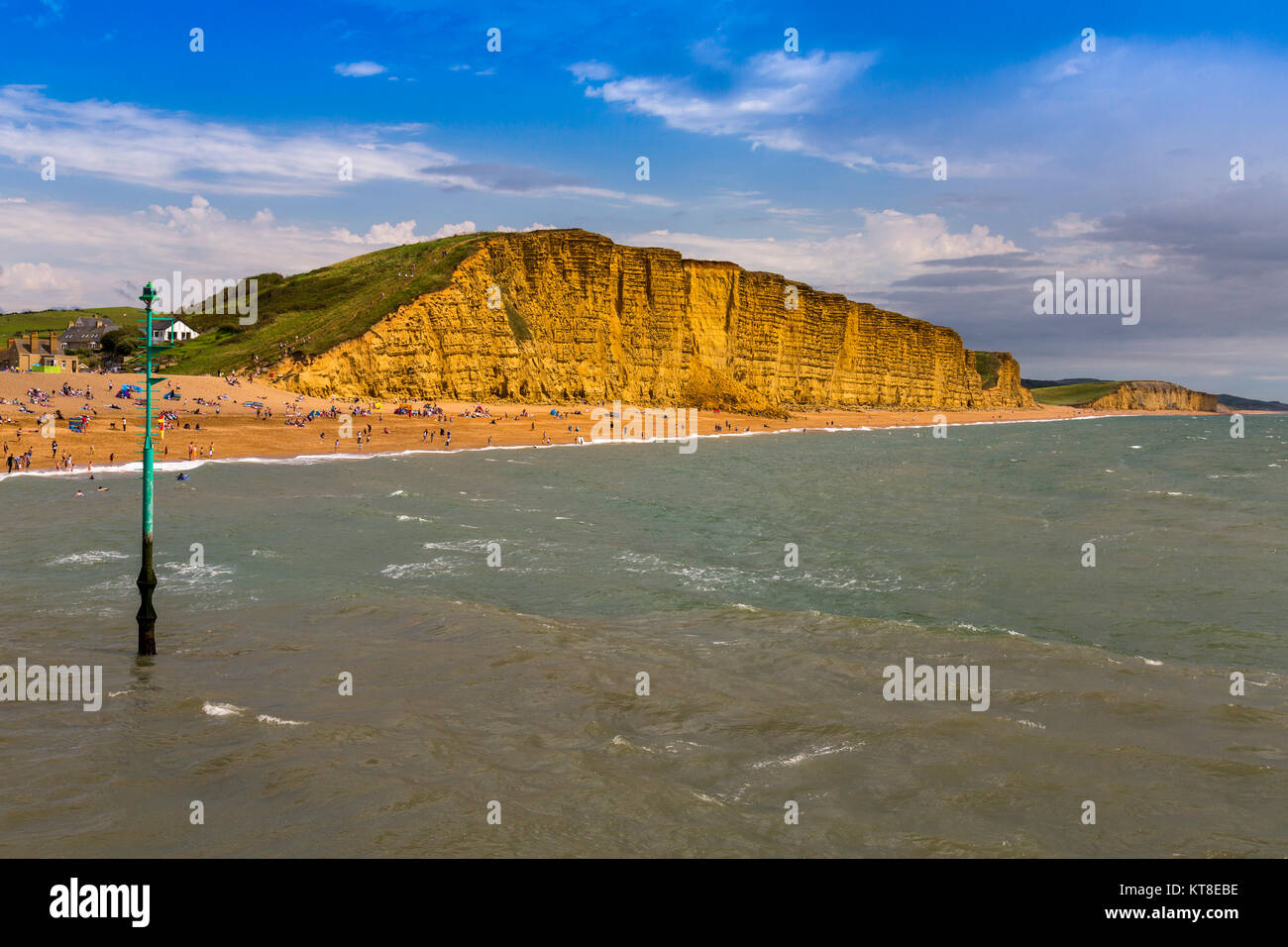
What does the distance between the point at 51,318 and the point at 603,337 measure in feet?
421

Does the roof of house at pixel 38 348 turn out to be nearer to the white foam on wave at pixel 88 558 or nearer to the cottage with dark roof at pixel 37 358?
the cottage with dark roof at pixel 37 358

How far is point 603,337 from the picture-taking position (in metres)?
88.2

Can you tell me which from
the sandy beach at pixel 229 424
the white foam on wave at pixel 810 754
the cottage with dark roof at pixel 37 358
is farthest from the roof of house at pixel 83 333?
the white foam on wave at pixel 810 754

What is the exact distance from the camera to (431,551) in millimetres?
24641

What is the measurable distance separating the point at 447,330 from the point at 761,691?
219 feet

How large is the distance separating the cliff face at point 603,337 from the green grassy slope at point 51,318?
8525 cm

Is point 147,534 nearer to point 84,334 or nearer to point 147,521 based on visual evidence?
point 147,521

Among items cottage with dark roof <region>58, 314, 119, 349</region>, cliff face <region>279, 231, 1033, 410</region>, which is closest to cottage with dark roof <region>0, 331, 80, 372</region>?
cottage with dark roof <region>58, 314, 119, 349</region>

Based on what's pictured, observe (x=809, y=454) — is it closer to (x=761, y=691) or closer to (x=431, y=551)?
(x=431, y=551)

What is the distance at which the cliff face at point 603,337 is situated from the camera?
72500mm

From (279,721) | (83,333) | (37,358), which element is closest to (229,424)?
(37,358)

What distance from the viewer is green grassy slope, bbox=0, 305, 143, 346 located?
5366 inches

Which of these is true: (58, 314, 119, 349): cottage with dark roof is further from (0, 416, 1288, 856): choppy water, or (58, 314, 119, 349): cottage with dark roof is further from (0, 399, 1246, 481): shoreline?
(0, 416, 1288, 856): choppy water
